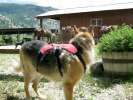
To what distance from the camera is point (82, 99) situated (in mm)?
8406

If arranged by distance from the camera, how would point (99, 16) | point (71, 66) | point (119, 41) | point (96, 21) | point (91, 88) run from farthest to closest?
point (96, 21) → point (99, 16) → point (119, 41) → point (91, 88) → point (71, 66)

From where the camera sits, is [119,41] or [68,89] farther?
[119,41]

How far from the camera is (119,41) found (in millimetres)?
11367

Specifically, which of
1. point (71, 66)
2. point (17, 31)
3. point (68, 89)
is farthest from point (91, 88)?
point (17, 31)

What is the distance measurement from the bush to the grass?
32.0 inches

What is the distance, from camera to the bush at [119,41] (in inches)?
444

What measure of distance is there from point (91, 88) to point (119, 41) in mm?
2249

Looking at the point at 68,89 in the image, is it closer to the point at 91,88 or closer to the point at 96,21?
the point at 91,88

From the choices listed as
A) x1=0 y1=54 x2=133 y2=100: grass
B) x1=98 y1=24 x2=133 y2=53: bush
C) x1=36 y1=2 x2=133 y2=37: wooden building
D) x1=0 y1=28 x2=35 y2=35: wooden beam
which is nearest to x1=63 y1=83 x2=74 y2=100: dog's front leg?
x1=0 y1=54 x2=133 y2=100: grass

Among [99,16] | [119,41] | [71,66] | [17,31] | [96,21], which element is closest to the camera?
[71,66]

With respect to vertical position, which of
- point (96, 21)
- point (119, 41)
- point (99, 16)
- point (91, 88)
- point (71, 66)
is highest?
point (71, 66)

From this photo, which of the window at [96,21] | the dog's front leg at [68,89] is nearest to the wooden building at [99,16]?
the window at [96,21]

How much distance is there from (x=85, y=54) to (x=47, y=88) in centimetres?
279

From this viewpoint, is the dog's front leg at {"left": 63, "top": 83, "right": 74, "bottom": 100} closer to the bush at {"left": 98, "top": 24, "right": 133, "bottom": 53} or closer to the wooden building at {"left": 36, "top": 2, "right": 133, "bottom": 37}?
the bush at {"left": 98, "top": 24, "right": 133, "bottom": 53}
